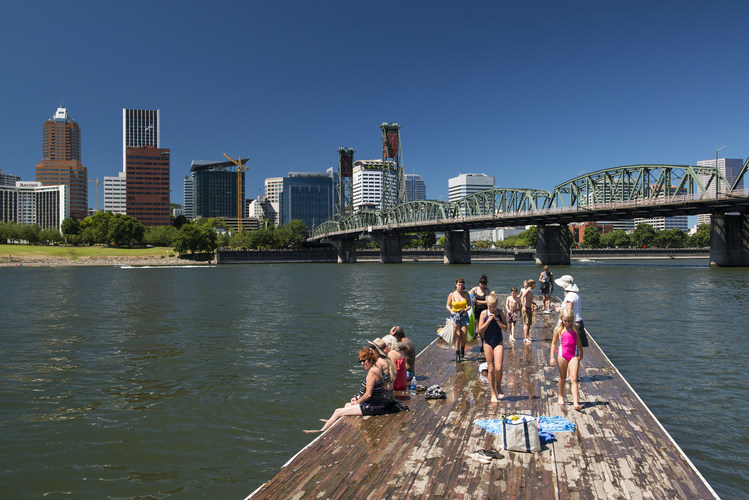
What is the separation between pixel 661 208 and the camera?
9850cm

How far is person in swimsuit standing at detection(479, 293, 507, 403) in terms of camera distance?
477 inches

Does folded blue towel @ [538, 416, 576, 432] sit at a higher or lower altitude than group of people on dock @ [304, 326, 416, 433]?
lower

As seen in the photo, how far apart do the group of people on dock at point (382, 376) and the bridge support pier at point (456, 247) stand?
14259 cm

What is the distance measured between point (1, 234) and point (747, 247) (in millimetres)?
211934

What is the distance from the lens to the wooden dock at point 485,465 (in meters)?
7.59

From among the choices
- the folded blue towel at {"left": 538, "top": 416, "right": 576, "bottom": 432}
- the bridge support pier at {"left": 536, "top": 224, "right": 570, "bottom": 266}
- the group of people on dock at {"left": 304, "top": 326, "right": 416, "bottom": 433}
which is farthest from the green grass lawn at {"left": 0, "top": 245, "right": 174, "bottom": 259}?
the folded blue towel at {"left": 538, "top": 416, "right": 576, "bottom": 432}

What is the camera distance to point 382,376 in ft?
37.5

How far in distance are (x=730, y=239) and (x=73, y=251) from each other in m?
173

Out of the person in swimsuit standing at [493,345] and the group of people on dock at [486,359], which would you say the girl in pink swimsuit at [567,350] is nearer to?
the group of people on dock at [486,359]

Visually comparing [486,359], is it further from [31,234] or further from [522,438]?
[31,234]

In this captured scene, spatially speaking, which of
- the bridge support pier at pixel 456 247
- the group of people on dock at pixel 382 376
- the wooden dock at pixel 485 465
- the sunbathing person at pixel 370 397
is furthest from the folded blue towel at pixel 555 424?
the bridge support pier at pixel 456 247

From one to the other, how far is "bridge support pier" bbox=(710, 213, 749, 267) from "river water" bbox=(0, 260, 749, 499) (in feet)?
237

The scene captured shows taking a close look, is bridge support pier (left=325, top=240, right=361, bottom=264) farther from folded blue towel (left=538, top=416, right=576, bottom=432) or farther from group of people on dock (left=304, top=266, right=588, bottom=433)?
folded blue towel (left=538, top=416, right=576, bottom=432)

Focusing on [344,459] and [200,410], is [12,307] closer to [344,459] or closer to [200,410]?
[200,410]
